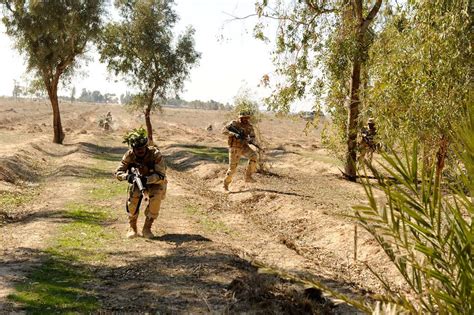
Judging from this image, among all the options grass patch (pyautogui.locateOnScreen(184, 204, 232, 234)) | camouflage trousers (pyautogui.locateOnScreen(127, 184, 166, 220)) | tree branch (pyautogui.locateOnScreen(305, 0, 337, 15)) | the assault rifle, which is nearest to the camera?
camouflage trousers (pyautogui.locateOnScreen(127, 184, 166, 220))

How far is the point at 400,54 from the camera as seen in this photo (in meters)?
11.3

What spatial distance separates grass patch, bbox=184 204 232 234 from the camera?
38.6 feet

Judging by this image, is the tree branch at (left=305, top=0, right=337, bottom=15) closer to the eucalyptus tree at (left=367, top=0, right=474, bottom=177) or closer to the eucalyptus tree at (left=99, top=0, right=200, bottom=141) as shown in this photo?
the eucalyptus tree at (left=367, top=0, right=474, bottom=177)

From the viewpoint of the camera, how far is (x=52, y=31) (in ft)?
100

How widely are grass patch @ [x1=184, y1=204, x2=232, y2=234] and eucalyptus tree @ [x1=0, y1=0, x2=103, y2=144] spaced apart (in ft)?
68.7

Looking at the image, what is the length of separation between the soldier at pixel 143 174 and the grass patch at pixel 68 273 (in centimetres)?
90

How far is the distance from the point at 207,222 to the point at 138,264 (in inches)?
164

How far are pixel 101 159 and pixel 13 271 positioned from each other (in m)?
19.7

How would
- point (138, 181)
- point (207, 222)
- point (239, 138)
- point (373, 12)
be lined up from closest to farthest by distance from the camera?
1. point (138, 181)
2. point (207, 222)
3. point (239, 138)
4. point (373, 12)

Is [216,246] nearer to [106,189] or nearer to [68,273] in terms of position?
[68,273]

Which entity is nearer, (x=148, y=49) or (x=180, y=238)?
(x=180, y=238)

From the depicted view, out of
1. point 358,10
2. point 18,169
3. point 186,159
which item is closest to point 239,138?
point 358,10

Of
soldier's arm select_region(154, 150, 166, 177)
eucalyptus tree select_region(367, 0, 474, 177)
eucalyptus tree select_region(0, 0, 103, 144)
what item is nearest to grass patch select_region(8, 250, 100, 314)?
soldier's arm select_region(154, 150, 166, 177)

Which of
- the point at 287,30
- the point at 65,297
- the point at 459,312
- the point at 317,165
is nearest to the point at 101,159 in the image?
the point at 317,165
